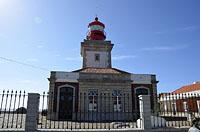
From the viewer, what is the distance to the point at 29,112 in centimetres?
872

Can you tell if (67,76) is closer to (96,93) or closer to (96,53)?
(96,93)

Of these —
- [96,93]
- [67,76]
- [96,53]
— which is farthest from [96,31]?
[96,93]

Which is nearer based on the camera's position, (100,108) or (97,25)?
(100,108)

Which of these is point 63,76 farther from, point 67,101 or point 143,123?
point 143,123

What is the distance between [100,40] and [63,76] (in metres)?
9.33

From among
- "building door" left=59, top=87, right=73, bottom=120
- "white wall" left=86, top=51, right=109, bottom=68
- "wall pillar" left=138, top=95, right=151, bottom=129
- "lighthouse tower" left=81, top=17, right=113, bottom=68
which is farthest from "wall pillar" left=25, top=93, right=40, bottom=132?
"white wall" left=86, top=51, right=109, bottom=68

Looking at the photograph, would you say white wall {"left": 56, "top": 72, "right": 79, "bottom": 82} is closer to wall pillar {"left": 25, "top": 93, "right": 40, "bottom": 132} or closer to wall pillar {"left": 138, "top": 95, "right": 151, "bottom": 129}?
wall pillar {"left": 25, "top": 93, "right": 40, "bottom": 132}

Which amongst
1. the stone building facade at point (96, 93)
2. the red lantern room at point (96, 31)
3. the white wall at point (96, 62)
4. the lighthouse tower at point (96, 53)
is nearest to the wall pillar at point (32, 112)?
the stone building facade at point (96, 93)

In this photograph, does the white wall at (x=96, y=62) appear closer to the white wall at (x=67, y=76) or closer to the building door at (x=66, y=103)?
the white wall at (x=67, y=76)

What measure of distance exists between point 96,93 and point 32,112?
40.7 ft

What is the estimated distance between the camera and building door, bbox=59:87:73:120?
795 inches

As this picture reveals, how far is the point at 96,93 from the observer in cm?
2083

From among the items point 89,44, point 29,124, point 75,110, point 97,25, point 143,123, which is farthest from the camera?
point 97,25

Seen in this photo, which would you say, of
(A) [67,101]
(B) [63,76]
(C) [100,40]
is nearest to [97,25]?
(C) [100,40]
